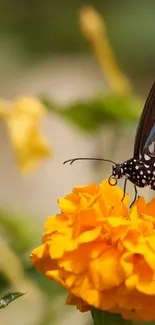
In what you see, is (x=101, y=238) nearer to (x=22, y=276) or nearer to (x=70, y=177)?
(x=22, y=276)

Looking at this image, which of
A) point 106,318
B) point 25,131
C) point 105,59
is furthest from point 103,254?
point 105,59

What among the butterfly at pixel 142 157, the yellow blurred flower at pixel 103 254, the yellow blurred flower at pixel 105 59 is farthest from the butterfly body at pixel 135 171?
the yellow blurred flower at pixel 105 59

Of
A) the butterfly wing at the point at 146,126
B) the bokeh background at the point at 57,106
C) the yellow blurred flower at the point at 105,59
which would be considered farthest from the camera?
the yellow blurred flower at the point at 105,59

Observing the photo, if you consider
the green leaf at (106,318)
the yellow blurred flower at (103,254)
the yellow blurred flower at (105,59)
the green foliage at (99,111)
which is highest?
the yellow blurred flower at (105,59)

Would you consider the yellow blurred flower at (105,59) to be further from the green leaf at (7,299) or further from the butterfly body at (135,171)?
the green leaf at (7,299)

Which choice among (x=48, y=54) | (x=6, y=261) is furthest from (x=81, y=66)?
(x=6, y=261)

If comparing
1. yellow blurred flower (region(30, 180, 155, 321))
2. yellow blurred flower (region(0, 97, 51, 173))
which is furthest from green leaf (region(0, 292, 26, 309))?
yellow blurred flower (region(0, 97, 51, 173))

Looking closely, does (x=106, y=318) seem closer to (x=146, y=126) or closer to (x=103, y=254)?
(x=103, y=254)

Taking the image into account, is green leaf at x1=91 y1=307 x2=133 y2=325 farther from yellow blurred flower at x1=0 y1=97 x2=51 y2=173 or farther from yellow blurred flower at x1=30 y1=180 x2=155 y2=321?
yellow blurred flower at x1=0 y1=97 x2=51 y2=173
